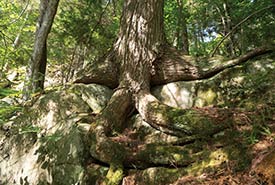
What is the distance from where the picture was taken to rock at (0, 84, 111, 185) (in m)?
3.87

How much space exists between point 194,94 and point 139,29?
5.39 feet

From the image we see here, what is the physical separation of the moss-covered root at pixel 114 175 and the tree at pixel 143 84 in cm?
1

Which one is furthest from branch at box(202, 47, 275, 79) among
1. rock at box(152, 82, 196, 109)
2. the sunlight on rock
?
the sunlight on rock

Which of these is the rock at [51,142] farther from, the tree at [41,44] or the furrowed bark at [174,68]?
the tree at [41,44]

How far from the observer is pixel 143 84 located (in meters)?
4.67

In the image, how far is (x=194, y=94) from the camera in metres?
4.71

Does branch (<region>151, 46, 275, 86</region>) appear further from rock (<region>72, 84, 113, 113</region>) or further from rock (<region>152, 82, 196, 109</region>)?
rock (<region>72, 84, 113, 113</region>)

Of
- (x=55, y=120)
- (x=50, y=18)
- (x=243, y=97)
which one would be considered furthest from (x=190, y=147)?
(x=50, y=18)

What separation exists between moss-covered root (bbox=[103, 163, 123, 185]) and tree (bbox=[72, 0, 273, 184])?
12 millimetres

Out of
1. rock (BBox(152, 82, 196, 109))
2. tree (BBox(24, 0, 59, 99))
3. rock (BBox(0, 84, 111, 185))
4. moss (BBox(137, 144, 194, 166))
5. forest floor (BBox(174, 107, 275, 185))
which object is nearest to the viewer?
forest floor (BBox(174, 107, 275, 185))

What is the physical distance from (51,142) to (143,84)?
74.5 inches

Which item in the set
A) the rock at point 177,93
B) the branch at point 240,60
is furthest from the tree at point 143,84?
the rock at point 177,93

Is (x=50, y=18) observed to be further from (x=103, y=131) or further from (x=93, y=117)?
(x=103, y=131)

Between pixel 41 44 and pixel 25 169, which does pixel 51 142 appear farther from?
pixel 41 44
